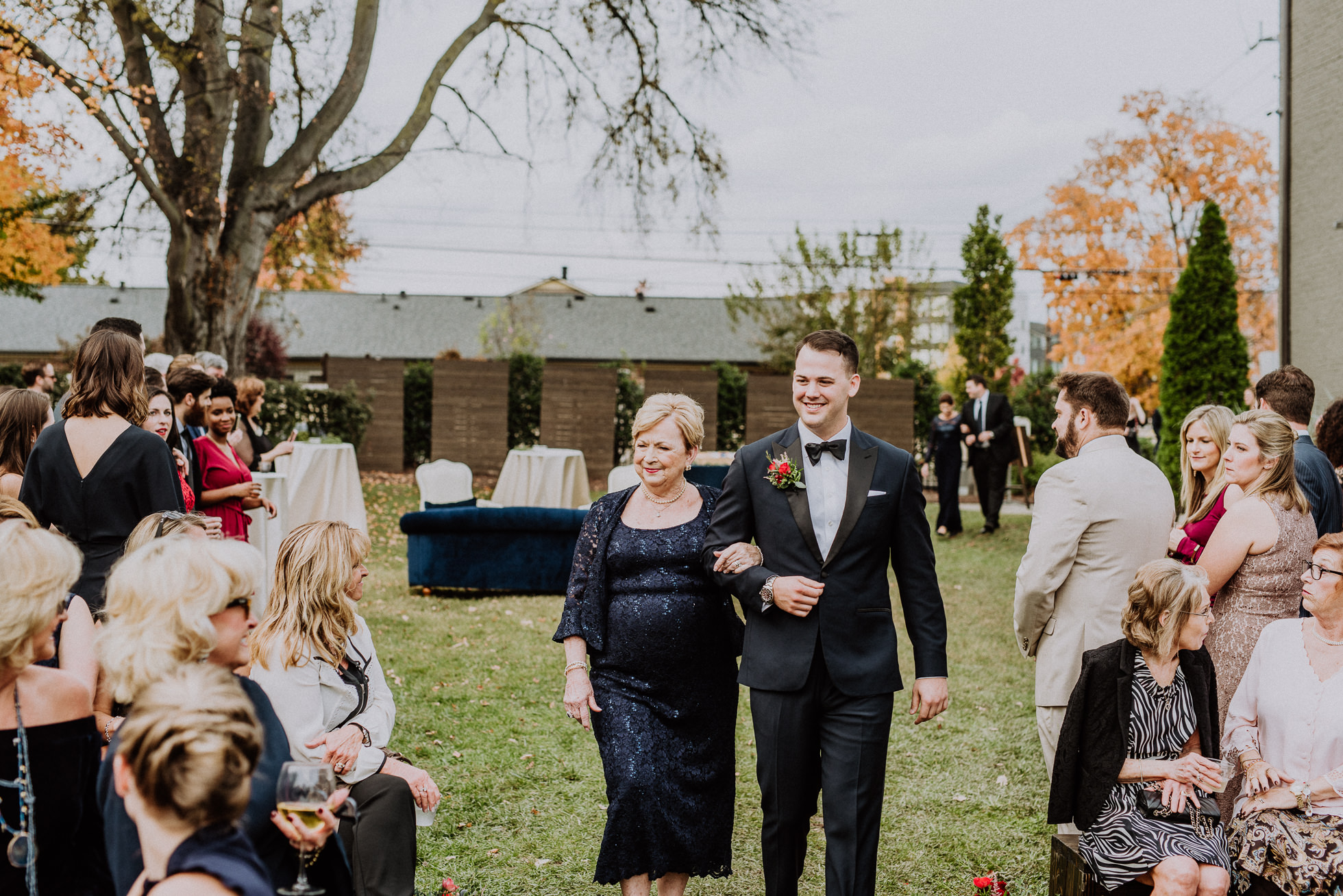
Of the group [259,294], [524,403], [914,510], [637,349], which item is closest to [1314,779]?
[914,510]

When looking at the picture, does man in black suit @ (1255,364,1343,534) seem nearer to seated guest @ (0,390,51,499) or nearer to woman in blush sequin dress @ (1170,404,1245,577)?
woman in blush sequin dress @ (1170,404,1245,577)

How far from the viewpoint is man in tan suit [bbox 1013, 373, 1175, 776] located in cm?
377

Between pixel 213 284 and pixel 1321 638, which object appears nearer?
pixel 1321 638

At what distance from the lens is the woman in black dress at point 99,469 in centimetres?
384

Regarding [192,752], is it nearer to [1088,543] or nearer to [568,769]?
[1088,543]

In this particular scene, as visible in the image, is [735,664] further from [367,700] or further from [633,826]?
[367,700]

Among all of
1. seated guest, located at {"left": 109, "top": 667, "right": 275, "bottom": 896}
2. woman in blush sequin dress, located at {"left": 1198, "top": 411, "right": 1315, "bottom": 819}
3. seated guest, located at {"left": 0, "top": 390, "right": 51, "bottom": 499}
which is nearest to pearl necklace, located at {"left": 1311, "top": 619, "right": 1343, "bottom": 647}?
woman in blush sequin dress, located at {"left": 1198, "top": 411, "right": 1315, "bottom": 819}

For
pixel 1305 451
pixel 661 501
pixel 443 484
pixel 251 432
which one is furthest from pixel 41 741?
pixel 443 484

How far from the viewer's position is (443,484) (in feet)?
36.1

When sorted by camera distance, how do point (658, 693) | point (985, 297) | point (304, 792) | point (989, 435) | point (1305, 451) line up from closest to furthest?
point (304, 792), point (658, 693), point (1305, 451), point (989, 435), point (985, 297)

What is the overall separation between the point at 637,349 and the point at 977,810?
4655 cm

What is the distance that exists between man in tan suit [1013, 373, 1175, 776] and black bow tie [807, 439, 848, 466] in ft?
3.21

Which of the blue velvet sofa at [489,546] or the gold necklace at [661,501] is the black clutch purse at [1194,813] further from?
the blue velvet sofa at [489,546]

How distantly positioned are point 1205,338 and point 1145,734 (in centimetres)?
1141
